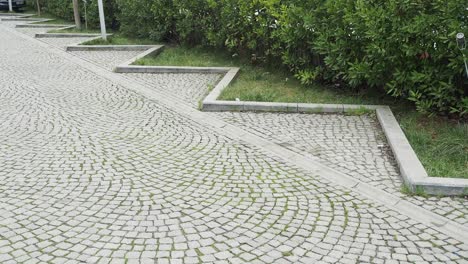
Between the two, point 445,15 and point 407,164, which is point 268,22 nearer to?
point 445,15

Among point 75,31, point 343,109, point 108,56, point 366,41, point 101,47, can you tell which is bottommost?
point 343,109

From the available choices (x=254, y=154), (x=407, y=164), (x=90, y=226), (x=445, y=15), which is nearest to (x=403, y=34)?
(x=445, y=15)

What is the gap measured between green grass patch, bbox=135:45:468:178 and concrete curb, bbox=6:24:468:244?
68 centimetres

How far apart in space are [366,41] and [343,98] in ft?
3.82

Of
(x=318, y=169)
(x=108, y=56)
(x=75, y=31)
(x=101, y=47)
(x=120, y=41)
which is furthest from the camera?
(x=75, y=31)

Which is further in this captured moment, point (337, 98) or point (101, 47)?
point (101, 47)

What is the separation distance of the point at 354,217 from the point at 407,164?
1.19m

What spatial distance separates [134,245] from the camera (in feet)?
12.6

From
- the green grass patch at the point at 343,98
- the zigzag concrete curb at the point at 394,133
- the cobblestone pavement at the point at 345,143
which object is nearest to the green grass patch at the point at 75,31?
the green grass patch at the point at 343,98

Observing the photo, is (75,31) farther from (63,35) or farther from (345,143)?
(345,143)

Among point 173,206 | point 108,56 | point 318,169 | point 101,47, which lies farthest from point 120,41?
point 173,206

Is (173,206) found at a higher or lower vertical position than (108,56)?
lower

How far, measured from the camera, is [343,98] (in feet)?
26.3

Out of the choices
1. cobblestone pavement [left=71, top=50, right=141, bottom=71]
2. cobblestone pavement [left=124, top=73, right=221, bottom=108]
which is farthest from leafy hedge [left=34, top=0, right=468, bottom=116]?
cobblestone pavement [left=71, top=50, right=141, bottom=71]
